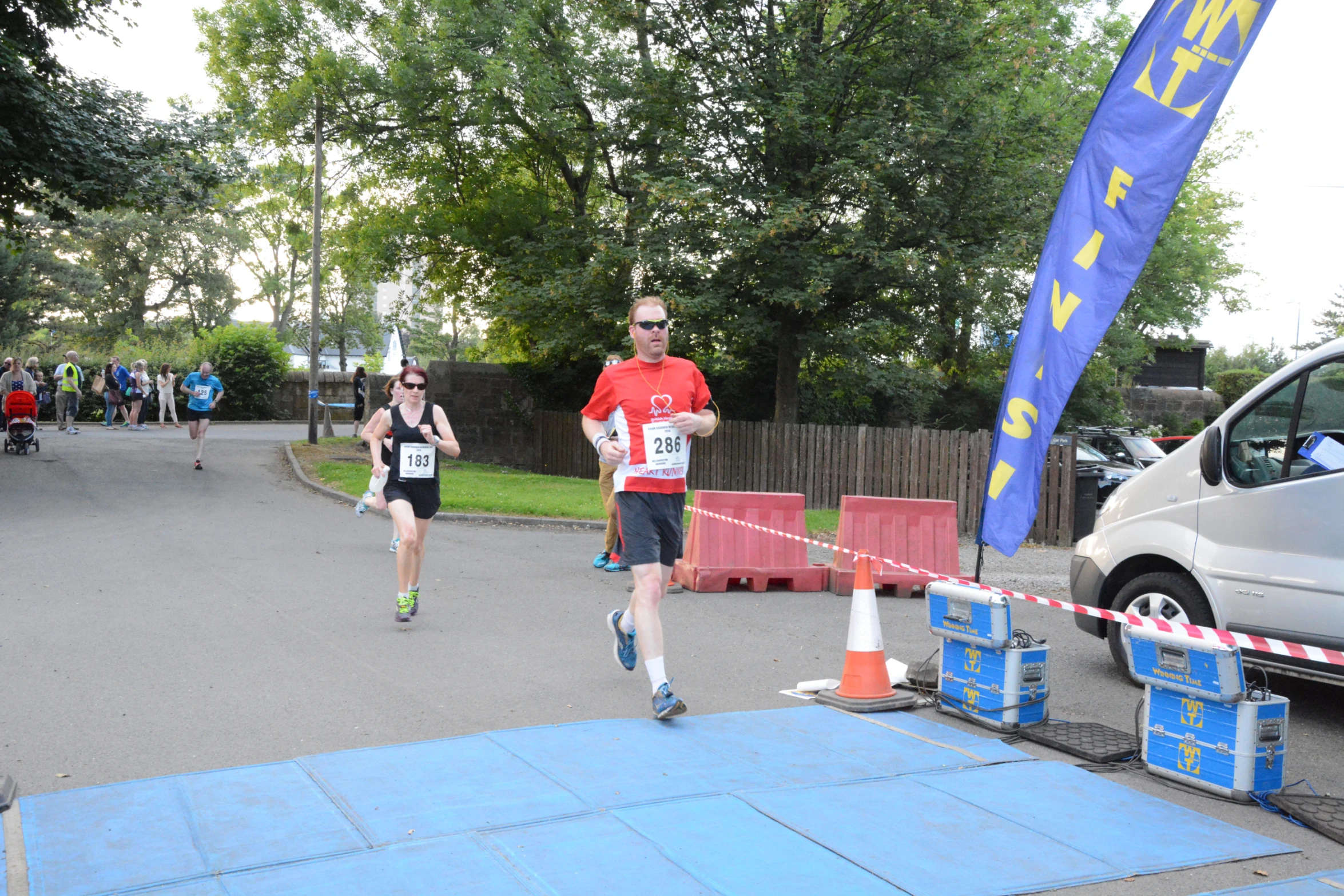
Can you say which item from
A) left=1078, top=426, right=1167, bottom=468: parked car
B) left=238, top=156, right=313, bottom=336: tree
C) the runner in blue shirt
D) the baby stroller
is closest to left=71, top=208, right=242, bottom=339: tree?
left=238, top=156, right=313, bottom=336: tree

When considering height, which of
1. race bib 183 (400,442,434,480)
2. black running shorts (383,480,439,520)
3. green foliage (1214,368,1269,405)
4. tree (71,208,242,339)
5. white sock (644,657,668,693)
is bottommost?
white sock (644,657,668,693)

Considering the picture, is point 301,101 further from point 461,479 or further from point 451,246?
point 461,479

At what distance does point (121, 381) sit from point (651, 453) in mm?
28222

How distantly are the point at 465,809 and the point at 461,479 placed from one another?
15.4m

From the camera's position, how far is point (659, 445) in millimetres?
5941

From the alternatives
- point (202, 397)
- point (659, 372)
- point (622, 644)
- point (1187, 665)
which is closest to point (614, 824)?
point (622, 644)

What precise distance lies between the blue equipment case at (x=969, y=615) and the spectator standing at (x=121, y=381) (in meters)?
27.9

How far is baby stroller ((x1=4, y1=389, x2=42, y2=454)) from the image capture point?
799 inches

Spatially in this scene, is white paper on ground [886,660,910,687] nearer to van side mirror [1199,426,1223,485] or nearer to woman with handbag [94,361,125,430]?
van side mirror [1199,426,1223,485]

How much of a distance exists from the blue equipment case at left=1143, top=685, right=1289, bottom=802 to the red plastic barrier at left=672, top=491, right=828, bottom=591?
5.05m

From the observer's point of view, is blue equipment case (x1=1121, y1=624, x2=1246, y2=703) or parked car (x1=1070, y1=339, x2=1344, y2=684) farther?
parked car (x1=1070, y1=339, x2=1344, y2=684)

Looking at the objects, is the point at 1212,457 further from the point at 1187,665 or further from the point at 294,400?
the point at 294,400

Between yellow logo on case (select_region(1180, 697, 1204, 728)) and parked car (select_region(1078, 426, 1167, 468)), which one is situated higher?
parked car (select_region(1078, 426, 1167, 468))

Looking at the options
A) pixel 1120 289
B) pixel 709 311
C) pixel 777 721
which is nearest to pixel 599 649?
pixel 777 721
